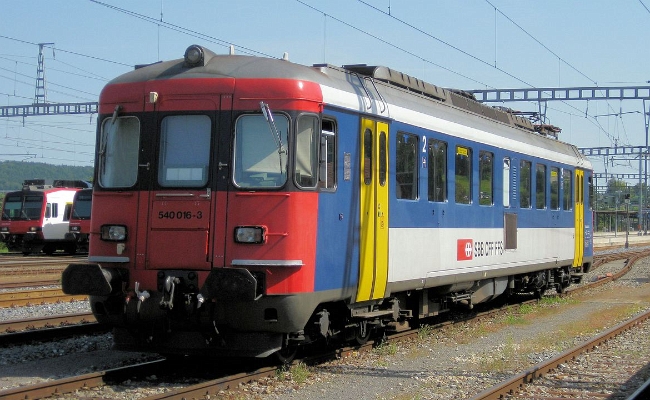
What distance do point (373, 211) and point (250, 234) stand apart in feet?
6.24

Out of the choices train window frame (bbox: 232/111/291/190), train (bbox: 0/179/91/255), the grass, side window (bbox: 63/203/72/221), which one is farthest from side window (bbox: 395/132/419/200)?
side window (bbox: 63/203/72/221)

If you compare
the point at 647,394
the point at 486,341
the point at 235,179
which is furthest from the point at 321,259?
the point at 486,341

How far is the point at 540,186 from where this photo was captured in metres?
16.5

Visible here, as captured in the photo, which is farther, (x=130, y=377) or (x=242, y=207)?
(x=130, y=377)

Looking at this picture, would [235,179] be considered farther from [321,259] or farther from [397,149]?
[397,149]

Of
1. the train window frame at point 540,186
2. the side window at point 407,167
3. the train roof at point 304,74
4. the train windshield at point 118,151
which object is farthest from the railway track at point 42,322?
the train window frame at point 540,186

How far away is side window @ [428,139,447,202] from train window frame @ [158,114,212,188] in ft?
12.0

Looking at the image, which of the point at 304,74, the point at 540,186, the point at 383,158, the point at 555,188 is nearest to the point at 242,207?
the point at 304,74

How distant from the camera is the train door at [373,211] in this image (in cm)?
989

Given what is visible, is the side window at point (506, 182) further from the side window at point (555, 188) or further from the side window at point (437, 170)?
the side window at point (555, 188)

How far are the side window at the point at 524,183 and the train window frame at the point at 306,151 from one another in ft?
23.5

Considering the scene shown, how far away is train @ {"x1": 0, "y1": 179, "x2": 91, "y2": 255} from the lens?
120ft

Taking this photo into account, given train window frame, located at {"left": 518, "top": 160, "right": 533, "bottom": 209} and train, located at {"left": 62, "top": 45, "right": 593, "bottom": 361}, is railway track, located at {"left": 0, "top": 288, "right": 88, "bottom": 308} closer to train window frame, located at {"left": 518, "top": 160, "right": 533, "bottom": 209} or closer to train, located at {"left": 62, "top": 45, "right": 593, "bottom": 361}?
train, located at {"left": 62, "top": 45, "right": 593, "bottom": 361}

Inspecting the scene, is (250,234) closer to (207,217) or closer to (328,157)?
(207,217)
